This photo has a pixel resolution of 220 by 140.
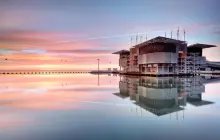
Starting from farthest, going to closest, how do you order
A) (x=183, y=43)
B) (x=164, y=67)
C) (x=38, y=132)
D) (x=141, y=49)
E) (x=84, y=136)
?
1. (x=141, y=49)
2. (x=183, y=43)
3. (x=164, y=67)
4. (x=38, y=132)
5. (x=84, y=136)

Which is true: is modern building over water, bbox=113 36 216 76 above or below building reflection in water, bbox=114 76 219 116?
above

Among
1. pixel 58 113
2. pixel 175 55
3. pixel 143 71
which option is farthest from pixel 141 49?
pixel 58 113

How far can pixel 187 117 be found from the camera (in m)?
7.86

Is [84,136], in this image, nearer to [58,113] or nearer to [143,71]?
[58,113]

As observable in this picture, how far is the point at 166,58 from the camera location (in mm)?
46750

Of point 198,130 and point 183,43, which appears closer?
point 198,130

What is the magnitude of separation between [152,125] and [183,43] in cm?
4870

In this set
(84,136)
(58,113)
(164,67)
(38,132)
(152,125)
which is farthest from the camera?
(164,67)

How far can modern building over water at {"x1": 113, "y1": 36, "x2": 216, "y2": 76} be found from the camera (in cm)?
4691

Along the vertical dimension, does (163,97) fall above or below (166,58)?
below

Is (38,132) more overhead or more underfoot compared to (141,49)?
more underfoot

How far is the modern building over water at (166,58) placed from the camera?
4691 cm

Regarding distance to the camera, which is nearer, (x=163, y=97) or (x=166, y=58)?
(x=163, y=97)

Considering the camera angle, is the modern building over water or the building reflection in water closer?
the building reflection in water
